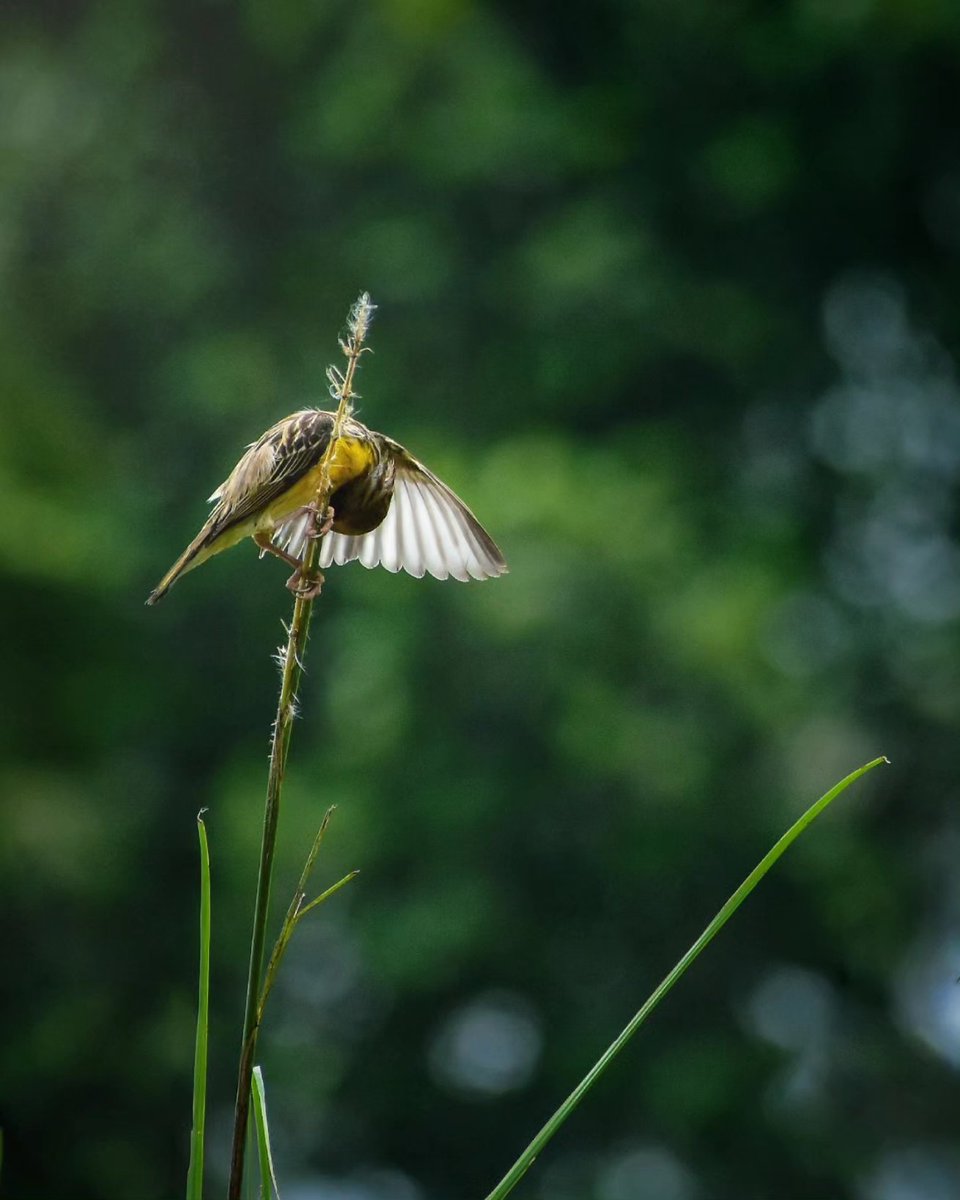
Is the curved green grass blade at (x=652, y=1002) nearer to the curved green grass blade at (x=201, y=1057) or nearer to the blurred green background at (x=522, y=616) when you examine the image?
the curved green grass blade at (x=201, y=1057)

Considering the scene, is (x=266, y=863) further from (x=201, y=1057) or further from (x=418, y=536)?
(x=418, y=536)

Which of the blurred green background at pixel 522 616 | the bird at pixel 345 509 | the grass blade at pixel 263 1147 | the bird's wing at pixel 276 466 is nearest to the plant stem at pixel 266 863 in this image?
the grass blade at pixel 263 1147

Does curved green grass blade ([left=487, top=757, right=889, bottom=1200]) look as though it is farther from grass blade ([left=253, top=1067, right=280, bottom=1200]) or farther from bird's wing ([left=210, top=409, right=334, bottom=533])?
bird's wing ([left=210, top=409, right=334, bottom=533])

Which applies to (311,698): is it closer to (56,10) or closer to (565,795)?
(565,795)

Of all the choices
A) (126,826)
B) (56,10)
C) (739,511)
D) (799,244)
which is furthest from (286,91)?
(126,826)

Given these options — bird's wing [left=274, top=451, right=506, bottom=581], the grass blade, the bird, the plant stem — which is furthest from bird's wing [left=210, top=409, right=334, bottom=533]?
the grass blade

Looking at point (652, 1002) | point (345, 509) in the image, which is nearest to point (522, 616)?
point (345, 509)
